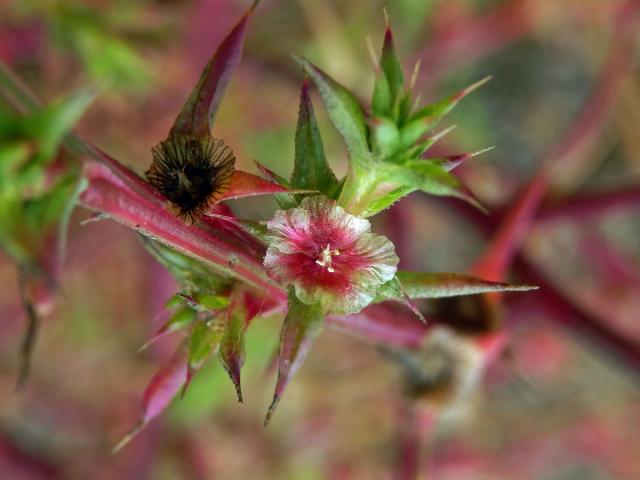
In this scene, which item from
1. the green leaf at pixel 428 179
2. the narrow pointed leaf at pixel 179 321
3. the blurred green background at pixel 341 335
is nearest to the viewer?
the green leaf at pixel 428 179

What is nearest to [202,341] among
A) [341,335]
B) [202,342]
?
[202,342]

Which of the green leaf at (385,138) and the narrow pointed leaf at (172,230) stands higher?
the green leaf at (385,138)

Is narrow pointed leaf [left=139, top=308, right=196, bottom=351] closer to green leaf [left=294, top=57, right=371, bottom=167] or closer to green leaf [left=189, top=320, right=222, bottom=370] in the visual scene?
green leaf [left=189, top=320, right=222, bottom=370]

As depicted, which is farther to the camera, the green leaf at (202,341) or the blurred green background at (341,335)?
the blurred green background at (341,335)

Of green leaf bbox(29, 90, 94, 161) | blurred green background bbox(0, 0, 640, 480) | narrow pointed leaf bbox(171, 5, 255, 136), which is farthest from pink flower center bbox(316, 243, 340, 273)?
blurred green background bbox(0, 0, 640, 480)

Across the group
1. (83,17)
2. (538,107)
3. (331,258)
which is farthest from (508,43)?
(331,258)

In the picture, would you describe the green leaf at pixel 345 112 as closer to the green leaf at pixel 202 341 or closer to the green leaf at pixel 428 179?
the green leaf at pixel 428 179

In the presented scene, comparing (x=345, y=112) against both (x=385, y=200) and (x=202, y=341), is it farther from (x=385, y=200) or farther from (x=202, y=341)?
(x=202, y=341)

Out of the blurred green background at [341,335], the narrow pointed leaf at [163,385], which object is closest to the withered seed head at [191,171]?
the narrow pointed leaf at [163,385]
